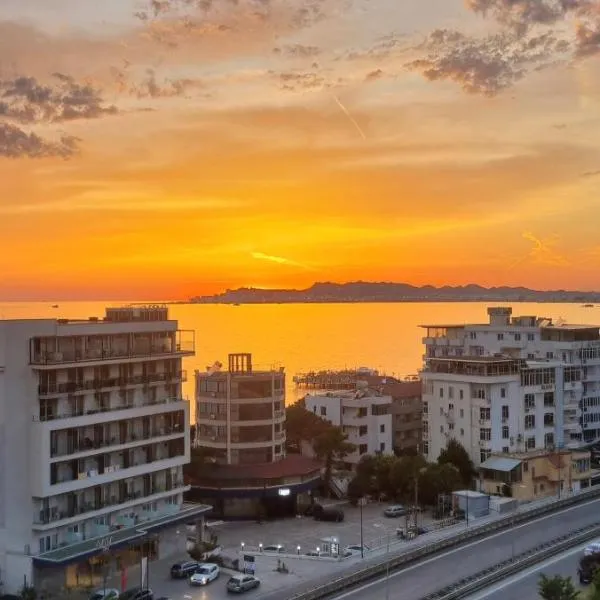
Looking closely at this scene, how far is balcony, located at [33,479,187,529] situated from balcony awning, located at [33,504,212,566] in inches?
36.2

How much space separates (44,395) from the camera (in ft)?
110

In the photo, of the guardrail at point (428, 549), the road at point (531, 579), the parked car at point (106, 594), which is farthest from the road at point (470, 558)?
the parked car at point (106, 594)

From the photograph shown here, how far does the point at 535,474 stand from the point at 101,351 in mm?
26769

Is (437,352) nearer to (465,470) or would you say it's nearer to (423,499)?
(465,470)

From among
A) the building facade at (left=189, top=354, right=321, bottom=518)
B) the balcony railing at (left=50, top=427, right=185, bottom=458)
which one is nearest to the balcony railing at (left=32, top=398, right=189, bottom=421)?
the balcony railing at (left=50, top=427, right=185, bottom=458)

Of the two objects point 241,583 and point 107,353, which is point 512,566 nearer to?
point 241,583

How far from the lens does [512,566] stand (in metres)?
35.0

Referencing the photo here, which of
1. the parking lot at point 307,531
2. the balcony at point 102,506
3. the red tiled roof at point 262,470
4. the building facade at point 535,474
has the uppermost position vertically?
the balcony at point 102,506

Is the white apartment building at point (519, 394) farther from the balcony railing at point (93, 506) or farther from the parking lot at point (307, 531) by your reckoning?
the balcony railing at point (93, 506)

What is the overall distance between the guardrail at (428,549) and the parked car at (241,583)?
236 centimetres

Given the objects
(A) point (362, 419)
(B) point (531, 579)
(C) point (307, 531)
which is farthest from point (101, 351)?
(A) point (362, 419)

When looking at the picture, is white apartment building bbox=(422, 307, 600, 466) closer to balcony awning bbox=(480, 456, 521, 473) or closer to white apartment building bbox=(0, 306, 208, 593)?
balcony awning bbox=(480, 456, 521, 473)

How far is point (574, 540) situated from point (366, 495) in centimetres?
1403

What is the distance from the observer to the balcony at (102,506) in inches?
1312
